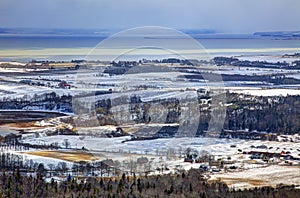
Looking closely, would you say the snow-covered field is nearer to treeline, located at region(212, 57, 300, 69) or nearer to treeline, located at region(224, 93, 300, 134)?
treeline, located at region(224, 93, 300, 134)

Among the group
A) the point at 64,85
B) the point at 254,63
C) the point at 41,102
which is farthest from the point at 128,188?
the point at 254,63

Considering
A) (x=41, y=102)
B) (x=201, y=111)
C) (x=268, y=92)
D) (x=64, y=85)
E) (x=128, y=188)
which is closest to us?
(x=128, y=188)

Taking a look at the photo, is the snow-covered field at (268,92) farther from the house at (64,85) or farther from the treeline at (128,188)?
the treeline at (128,188)

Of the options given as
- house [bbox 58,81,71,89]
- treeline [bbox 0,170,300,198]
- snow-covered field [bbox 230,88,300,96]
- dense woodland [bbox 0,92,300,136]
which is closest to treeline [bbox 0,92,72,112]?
dense woodland [bbox 0,92,300,136]

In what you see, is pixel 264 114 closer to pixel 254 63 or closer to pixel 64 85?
pixel 64 85

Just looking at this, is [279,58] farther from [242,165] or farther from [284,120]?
[242,165]

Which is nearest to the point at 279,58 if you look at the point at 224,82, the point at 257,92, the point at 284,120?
the point at 224,82

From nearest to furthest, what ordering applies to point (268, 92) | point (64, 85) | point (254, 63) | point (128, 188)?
point (128, 188)
point (268, 92)
point (64, 85)
point (254, 63)

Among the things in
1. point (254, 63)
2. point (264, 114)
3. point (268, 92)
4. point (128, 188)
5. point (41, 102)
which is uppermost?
point (254, 63)

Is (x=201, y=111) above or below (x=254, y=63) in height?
below
